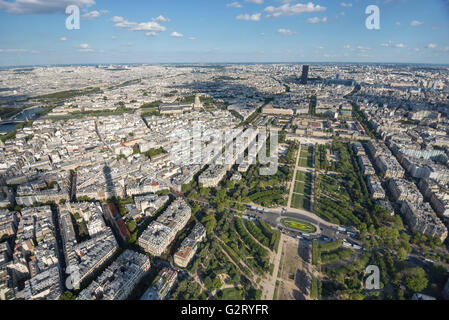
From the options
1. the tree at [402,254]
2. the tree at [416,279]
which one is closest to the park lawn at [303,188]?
the tree at [402,254]

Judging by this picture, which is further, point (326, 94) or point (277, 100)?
point (326, 94)

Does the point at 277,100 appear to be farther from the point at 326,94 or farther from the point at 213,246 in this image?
the point at 213,246

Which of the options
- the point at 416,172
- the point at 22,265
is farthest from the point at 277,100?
the point at 22,265

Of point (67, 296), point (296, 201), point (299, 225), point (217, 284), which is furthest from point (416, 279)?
point (67, 296)

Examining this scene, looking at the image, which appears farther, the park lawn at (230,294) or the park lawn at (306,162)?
the park lawn at (306,162)

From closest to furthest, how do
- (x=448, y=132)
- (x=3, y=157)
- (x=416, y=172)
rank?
(x=416, y=172), (x=3, y=157), (x=448, y=132)

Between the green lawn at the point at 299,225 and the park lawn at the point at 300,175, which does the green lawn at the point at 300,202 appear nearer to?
the green lawn at the point at 299,225

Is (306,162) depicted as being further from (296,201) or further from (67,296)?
(67,296)
